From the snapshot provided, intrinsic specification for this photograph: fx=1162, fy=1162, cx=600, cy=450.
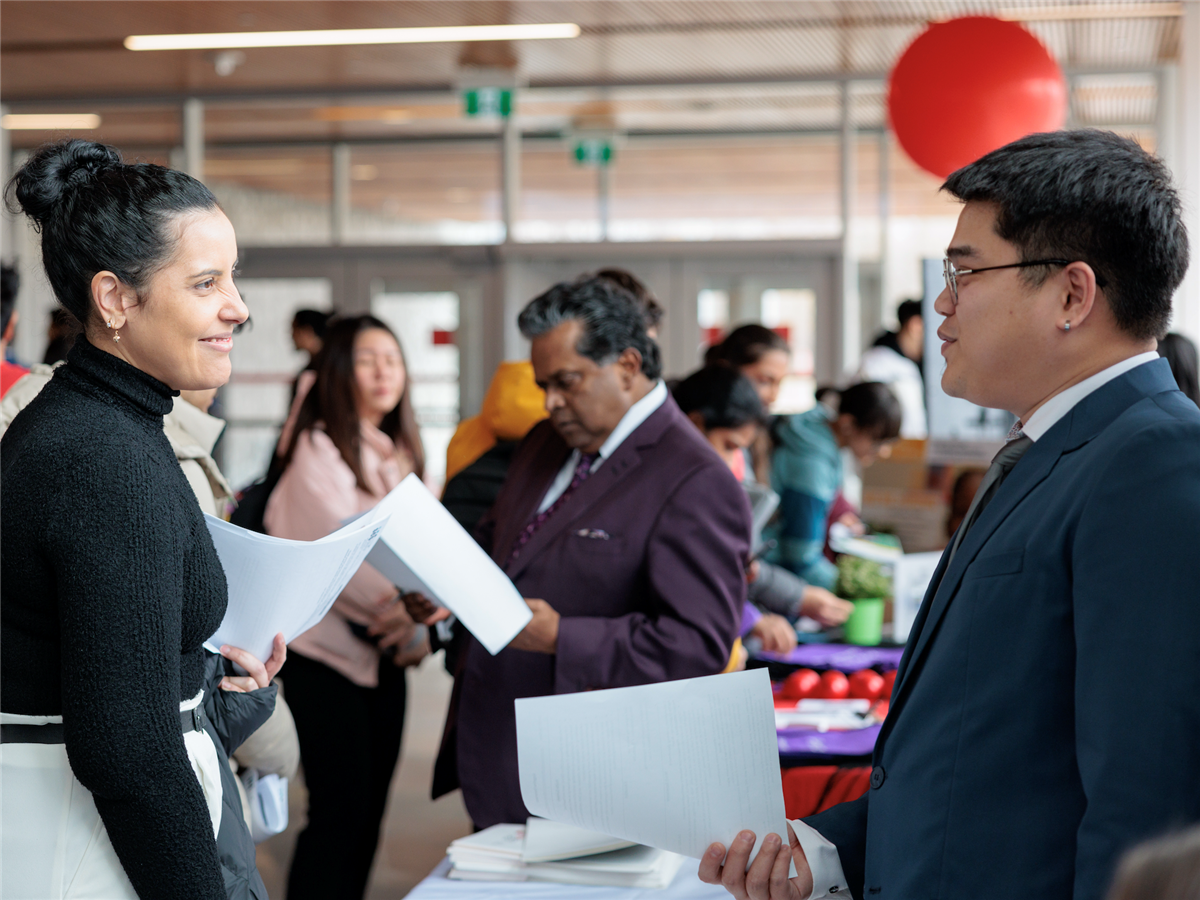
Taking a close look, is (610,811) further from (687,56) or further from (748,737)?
(687,56)

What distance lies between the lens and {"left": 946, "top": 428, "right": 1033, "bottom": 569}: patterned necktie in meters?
1.14

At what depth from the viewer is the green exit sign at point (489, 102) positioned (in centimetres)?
686

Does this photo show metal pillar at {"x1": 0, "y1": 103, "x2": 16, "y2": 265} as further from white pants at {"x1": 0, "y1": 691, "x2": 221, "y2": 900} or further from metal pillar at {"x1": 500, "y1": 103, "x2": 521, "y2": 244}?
white pants at {"x1": 0, "y1": 691, "x2": 221, "y2": 900}

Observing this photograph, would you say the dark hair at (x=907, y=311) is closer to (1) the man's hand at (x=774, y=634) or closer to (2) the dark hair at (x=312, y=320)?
(2) the dark hair at (x=312, y=320)

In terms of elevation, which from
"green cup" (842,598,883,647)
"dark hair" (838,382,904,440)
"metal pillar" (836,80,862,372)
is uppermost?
"metal pillar" (836,80,862,372)

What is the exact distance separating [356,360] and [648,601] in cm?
138

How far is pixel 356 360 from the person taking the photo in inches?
123

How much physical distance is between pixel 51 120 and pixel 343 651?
6.45 m

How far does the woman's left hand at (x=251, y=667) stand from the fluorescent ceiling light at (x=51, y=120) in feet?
23.8

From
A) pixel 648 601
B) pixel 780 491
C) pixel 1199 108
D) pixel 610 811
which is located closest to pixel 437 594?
pixel 648 601

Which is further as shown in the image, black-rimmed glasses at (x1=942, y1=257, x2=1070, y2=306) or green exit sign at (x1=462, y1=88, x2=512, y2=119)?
green exit sign at (x1=462, y1=88, x2=512, y2=119)

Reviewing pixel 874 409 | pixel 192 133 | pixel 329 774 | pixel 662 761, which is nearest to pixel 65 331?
pixel 329 774

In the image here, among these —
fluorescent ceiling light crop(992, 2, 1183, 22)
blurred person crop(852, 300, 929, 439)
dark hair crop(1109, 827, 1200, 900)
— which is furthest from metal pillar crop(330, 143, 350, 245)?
dark hair crop(1109, 827, 1200, 900)

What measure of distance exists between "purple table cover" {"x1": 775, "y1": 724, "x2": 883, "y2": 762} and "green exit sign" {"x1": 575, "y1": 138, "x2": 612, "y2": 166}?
6.10m
